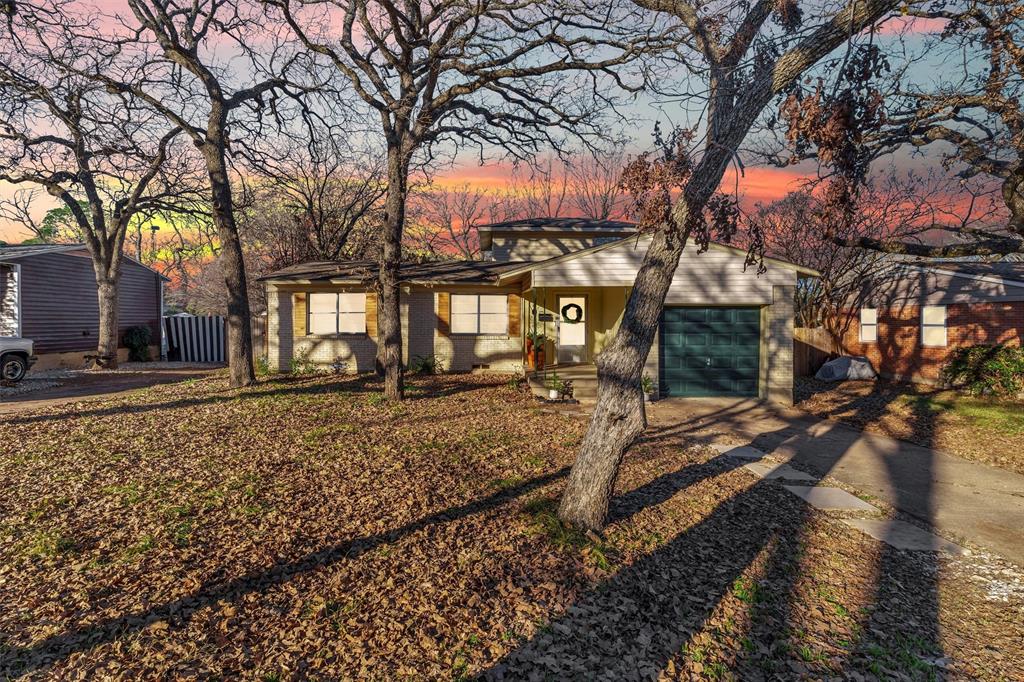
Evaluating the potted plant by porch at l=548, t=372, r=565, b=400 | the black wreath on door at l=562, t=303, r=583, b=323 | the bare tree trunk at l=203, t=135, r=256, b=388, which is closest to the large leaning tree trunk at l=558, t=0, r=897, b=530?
the potted plant by porch at l=548, t=372, r=565, b=400

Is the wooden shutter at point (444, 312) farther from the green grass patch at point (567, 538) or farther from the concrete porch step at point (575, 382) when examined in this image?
the green grass patch at point (567, 538)

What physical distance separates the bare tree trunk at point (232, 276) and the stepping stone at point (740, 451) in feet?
35.1

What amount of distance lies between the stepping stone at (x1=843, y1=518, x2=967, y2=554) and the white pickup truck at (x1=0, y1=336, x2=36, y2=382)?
19.7 metres

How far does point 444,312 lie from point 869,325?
50.6 ft

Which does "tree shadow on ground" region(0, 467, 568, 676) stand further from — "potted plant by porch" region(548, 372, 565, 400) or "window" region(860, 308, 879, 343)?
"window" region(860, 308, 879, 343)

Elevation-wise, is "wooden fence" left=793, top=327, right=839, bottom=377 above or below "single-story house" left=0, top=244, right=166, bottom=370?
below

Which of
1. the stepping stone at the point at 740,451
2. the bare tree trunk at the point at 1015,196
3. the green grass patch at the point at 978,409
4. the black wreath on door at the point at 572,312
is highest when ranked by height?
the bare tree trunk at the point at 1015,196

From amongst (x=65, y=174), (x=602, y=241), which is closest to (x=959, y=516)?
(x=602, y=241)

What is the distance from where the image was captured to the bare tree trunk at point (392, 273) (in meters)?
11.7

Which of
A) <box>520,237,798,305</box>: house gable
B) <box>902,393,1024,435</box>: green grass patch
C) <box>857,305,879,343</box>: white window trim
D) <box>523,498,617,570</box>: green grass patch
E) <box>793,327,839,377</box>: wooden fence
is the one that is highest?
<box>520,237,798,305</box>: house gable

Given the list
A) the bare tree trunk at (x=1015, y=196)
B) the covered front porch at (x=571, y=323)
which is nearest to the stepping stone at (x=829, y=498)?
the bare tree trunk at (x=1015, y=196)

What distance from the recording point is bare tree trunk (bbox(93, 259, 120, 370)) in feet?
63.5

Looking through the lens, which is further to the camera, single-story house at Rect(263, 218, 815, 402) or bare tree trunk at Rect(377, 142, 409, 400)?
single-story house at Rect(263, 218, 815, 402)

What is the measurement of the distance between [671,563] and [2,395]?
15.9 meters
